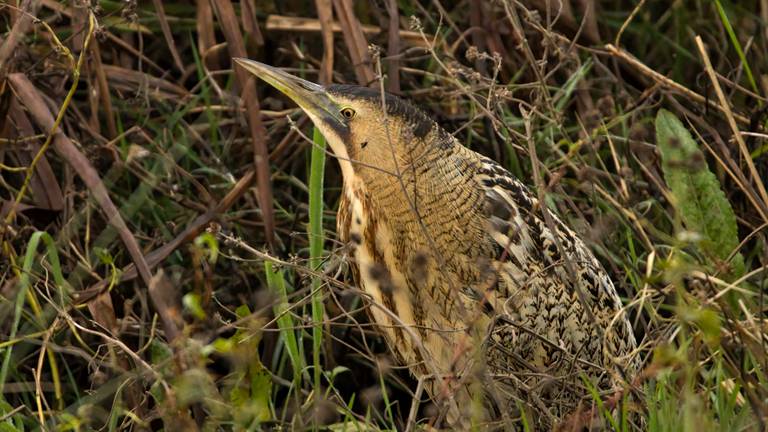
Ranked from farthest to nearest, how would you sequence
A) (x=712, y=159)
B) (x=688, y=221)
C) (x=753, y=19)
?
1. (x=753, y=19)
2. (x=712, y=159)
3. (x=688, y=221)

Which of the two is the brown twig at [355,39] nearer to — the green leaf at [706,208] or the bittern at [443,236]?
the bittern at [443,236]

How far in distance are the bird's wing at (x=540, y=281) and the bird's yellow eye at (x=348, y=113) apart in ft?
0.89

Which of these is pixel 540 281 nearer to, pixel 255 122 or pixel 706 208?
pixel 706 208

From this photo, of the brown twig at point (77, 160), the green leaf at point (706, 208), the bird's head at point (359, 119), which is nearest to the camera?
the bird's head at point (359, 119)

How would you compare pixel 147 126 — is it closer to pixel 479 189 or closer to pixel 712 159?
pixel 479 189

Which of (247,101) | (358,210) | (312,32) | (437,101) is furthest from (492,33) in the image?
(358,210)

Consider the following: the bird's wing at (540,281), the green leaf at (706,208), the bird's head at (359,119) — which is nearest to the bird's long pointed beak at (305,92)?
the bird's head at (359,119)

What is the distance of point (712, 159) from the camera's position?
3061mm

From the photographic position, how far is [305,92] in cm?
241

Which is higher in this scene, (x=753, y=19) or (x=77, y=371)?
(x=753, y=19)

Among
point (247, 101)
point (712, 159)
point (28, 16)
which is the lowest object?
point (712, 159)

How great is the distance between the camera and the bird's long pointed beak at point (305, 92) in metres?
2.39

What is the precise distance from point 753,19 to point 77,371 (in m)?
1.86

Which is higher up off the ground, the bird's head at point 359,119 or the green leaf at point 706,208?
the bird's head at point 359,119
